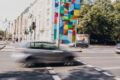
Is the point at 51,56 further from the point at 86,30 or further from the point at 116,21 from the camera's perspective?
the point at 116,21

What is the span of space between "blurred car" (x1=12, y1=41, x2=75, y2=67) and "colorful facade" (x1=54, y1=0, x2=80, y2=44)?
29635mm

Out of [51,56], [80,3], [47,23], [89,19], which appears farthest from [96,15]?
[51,56]

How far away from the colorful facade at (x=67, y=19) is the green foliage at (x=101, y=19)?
8.55ft

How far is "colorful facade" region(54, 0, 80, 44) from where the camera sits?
37722 millimetres

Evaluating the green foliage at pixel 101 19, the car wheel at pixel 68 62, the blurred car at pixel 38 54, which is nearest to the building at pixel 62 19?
the green foliage at pixel 101 19

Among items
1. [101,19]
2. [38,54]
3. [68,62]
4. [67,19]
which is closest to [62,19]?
[67,19]

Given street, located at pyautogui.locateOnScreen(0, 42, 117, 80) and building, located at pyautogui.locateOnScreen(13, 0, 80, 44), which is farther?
building, located at pyautogui.locateOnScreen(13, 0, 80, 44)

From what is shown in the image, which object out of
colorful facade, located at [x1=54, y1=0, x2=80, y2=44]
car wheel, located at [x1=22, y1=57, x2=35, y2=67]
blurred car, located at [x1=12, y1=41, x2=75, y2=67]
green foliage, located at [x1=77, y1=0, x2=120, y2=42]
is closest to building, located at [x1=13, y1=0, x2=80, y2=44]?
colorful facade, located at [x1=54, y1=0, x2=80, y2=44]

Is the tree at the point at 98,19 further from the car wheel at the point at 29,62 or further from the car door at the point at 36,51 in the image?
the car wheel at the point at 29,62

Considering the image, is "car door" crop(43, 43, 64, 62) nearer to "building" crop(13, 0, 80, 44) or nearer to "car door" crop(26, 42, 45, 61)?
"car door" crop(26, 42, 45, 61)

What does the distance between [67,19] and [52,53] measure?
3169 centimetres

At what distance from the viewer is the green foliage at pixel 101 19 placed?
114ft

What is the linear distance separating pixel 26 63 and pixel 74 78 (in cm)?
282

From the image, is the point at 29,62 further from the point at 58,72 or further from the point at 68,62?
the point at 68,62
